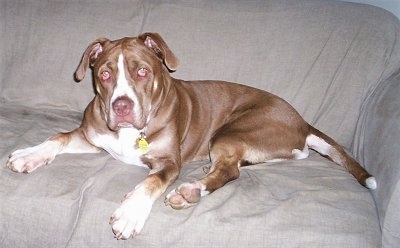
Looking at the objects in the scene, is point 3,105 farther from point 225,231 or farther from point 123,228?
point 225,231

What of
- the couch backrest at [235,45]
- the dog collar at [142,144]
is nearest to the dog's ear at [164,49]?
the dog collar at [142,144]

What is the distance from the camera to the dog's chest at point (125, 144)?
3021 millimetres

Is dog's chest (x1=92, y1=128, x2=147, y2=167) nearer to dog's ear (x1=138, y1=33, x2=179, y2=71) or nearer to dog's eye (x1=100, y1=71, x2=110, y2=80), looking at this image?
dog's eye (x1=100, y1=71, x2=110, y2=80)

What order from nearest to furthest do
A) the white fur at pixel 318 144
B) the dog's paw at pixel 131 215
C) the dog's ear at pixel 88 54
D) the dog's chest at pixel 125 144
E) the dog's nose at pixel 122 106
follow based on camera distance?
the dog's paw at pixel 131 215, the dog's nose at pixel 122 106, the dog's ear at pixel 88 54, the dog's chest at pixel 125 144, the white fur at pixel 318 144

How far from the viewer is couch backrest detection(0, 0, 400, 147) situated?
3.55 m

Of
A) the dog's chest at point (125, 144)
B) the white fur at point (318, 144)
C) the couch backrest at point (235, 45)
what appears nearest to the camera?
the dog's chest at point (125, 144)

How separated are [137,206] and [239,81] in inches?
63.7

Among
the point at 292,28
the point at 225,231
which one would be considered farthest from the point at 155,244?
the point at 292,28

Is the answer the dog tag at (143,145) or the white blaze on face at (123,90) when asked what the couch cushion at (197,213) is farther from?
the white blaze on face at (123,90)

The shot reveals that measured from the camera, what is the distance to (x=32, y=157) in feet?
9.25

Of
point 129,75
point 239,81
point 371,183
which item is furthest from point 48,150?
point 371,183

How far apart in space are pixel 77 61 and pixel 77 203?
5.20 feet

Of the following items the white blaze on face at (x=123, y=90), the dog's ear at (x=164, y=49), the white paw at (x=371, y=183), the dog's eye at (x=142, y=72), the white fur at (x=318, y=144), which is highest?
the dog's ear at (x=164, y=49)

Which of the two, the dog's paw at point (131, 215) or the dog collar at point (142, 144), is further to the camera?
the dog collar at point (142, 144)
